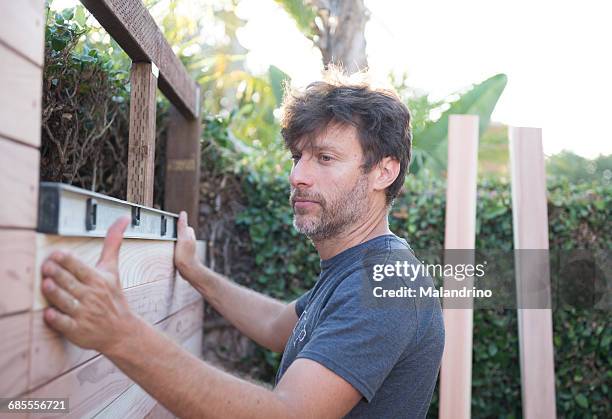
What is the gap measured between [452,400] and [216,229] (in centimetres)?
169

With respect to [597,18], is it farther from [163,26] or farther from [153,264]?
[153,264]

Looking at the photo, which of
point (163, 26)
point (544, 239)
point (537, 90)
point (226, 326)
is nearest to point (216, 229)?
point (226, 326)

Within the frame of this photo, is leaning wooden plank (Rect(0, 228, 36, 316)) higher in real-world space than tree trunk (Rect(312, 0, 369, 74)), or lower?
lower

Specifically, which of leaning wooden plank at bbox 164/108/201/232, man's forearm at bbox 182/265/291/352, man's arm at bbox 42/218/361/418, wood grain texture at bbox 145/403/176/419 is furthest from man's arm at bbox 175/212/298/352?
man's arm at bbox 42/218/361/418

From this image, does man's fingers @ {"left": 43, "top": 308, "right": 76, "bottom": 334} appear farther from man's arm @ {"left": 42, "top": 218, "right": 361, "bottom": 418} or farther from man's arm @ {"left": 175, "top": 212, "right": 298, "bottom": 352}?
man's arm @ {"left": 175, "top": 212, "right": 298, "bottom": 352}

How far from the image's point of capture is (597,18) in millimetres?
6883

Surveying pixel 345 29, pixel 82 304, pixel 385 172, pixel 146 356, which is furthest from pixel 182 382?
pixel 345 29

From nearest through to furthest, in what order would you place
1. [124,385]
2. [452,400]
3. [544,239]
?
1. [124,385]
2. [452,400]
3. [544,239]

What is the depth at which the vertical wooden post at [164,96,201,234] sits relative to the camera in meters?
3.27

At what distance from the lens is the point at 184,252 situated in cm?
239

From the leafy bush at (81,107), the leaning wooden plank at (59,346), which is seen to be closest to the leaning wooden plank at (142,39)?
the leafy bush at (81,107)

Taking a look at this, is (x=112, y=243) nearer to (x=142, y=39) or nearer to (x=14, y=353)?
(x=14, y=353)

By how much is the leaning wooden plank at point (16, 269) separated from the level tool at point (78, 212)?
0.17ft

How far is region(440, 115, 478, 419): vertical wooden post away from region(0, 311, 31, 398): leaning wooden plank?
2.39 meters
